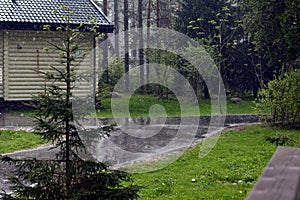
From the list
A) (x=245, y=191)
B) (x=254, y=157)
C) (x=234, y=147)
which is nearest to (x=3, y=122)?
(x=234, y=147)

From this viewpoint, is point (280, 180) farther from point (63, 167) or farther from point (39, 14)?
point (39, 14)

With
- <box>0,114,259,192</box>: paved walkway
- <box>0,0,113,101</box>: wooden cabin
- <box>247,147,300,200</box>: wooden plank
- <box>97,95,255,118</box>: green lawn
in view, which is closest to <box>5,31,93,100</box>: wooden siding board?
<box>0,0,113,101</box>: wooden cabin

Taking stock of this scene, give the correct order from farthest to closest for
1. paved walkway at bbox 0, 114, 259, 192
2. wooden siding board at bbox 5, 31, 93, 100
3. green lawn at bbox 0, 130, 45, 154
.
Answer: wooden siding board at bbox 5, 31, 93, 100 → green lawn at bbox 0, 130, 45, 154 → paved walkway at bbox 0, 114, 259, 192

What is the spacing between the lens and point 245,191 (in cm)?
590

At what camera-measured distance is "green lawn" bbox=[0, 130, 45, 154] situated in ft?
30.9

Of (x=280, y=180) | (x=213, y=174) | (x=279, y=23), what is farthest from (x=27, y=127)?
(x=280, y=180)

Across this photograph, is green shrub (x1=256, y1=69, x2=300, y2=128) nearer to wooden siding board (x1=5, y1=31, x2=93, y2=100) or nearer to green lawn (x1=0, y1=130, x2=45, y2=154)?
green lawn (x1=0, y1=130, x2=45, y2=154)

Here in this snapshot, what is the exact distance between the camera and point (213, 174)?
6.95m

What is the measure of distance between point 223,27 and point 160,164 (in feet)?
47.7

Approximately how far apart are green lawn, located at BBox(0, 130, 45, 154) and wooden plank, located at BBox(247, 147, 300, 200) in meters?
7.52

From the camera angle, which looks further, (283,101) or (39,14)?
(39,14)

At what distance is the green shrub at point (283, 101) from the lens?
12164 millimetres

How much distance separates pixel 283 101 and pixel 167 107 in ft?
23.8

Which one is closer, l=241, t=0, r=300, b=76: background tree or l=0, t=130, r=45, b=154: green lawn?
l=0, t=130, r=45, b=154: green lawn
